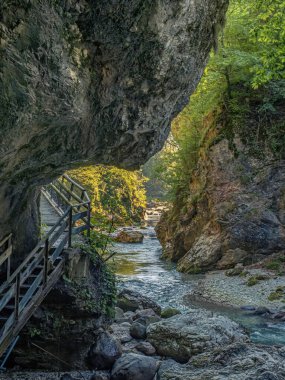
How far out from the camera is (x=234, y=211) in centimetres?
2286

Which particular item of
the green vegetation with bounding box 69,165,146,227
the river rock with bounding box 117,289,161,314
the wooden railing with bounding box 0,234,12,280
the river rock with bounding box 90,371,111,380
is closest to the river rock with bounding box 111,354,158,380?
the river rock with bounding box 90,371,111,380

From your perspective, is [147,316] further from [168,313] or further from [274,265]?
[274,265]

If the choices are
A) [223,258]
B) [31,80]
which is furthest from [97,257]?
[223,258]

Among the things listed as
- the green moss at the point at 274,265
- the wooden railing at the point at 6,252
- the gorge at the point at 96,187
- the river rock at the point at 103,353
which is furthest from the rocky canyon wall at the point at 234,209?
the wooden railing at the point at 6,252

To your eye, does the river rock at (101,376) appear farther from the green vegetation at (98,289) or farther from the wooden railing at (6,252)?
the wooden railing at (6,252)

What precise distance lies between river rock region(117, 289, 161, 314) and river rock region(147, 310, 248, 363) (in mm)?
3315

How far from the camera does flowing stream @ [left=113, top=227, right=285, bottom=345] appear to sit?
1359cm

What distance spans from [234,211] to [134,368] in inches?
574

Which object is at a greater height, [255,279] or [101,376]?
[101,376]

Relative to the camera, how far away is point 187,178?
2753 cm

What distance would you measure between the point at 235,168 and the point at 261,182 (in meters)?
1.61

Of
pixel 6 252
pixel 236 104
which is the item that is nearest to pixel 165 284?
pixel 236 104

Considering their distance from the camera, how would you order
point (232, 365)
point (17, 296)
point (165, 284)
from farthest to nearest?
point (165, 284) → point (232, 365) → point (17, 296)

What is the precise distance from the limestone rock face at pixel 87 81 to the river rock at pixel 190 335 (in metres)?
4.04
